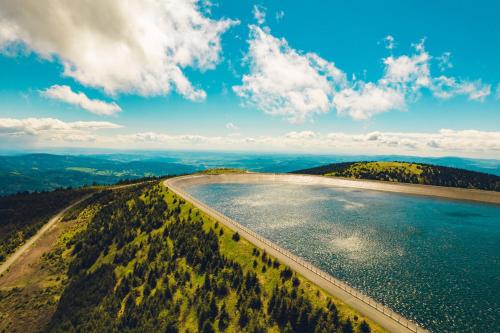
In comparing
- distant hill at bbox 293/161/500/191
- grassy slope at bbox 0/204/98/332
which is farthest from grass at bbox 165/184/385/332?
distant hill at bbox 293/161/500/191

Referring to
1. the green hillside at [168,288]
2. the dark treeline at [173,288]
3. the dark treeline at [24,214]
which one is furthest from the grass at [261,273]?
the dark treeline at [24,214]

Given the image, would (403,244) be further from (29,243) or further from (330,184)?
(330,184)

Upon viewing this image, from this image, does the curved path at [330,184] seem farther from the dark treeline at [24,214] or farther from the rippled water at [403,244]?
the dark treeline at [24,214]

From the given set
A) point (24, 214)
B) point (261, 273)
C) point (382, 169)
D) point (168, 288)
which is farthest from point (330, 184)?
point (24, 214)

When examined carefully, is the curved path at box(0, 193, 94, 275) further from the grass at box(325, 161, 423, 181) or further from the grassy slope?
the grass at box(325, 161, 423, 181)

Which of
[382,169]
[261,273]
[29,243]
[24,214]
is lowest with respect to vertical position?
[29,243]
